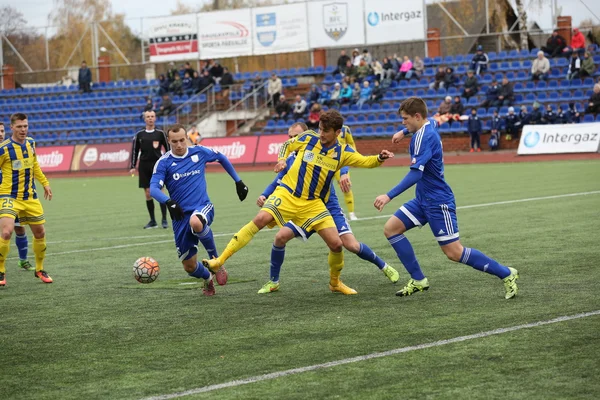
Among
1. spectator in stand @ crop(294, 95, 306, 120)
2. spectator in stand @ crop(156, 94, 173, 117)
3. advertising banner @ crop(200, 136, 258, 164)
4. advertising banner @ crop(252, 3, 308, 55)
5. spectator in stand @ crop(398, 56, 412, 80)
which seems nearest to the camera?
advertising banner @ crop(200, 136, 258, 164)

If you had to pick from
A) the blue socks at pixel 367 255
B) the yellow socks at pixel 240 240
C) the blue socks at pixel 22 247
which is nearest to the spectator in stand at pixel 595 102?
the blue socks at pixel 22 247

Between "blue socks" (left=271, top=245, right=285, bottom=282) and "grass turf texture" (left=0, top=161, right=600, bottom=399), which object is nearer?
"grass turf texture" (left=0, top=161, right=600, bottom=399)

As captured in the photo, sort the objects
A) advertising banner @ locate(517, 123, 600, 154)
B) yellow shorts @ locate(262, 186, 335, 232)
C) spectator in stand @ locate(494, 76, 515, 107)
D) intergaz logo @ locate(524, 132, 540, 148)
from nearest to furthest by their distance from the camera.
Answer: yellow shorts @ locate(262, 186, 335, 232) → advertising banner @ locate(517, 123, 600, 154) → intergaz logo @ locate(524, 132, 540, 148) → spectator in stand @ locate(494, 76, 515, 107)

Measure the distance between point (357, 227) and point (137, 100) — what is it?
103 ft

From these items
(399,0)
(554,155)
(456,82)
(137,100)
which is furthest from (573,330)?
(137,100)

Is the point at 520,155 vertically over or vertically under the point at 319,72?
under

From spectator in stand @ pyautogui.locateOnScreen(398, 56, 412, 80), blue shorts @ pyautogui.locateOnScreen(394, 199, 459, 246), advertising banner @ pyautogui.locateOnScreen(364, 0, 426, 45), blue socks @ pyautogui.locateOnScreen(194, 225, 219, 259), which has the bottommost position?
blue socks @ pyautogui.locateOnScreen(194, 225, 219, 259)

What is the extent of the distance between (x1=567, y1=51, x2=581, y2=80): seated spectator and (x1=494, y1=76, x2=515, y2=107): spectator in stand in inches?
85.5

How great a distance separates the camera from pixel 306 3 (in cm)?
4231

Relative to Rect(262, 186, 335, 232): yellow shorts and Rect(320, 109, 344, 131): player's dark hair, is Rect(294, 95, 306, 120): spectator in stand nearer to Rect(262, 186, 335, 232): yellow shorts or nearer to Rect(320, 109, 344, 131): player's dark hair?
Rect(262, 186, 335, 232): yellow shorts

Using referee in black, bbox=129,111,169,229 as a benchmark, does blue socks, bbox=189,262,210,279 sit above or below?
below

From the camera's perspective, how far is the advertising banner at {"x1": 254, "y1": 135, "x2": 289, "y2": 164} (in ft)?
113

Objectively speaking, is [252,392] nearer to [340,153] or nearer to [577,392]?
[577,392]

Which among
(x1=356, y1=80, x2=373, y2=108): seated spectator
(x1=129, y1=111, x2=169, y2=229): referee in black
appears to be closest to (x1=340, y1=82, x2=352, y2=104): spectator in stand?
(x1=356, y1=80, x2=373, y2=108): seated spectator
